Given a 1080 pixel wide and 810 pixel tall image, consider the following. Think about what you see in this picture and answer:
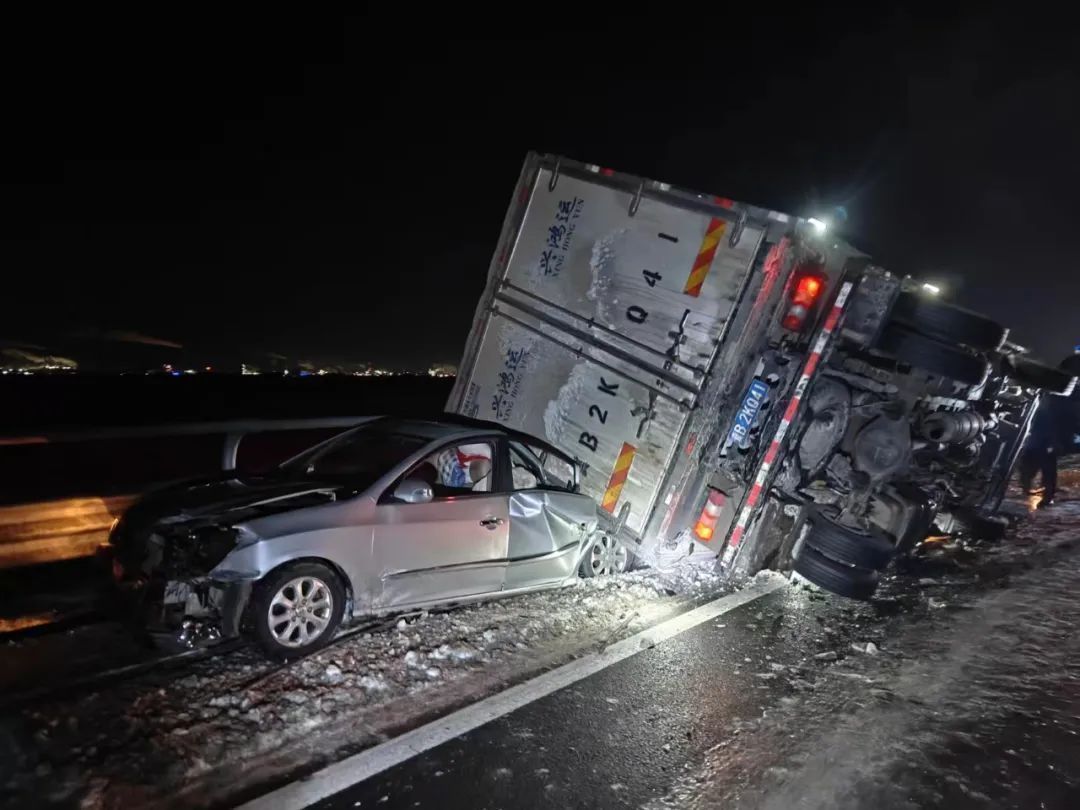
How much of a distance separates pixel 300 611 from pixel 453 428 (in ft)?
5.98

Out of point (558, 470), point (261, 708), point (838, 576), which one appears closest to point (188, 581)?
point (261, 708)

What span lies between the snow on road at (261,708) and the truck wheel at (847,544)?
193 cm

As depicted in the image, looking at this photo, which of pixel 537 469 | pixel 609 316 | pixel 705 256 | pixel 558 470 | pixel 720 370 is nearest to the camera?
pixel 720 370

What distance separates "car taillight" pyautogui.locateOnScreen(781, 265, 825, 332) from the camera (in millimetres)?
5770

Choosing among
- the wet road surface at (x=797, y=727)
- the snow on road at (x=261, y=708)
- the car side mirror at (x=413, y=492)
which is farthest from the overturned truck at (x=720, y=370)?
the car side mirror at (x=413, y=492)

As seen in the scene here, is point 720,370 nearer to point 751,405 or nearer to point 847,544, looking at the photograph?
point 751,405

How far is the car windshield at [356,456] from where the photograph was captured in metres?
5.34

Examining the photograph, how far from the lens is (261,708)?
3.92 metres

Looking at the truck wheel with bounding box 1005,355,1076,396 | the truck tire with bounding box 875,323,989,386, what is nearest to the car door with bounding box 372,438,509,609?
the truck tire with bounding box 875,323,989,386

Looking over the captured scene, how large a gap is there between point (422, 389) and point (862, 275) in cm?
1870

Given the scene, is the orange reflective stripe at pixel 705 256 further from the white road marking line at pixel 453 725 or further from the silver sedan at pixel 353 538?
the white road marking line at pixel 453 725

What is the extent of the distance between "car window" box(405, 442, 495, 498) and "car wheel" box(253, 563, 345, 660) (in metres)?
0.94

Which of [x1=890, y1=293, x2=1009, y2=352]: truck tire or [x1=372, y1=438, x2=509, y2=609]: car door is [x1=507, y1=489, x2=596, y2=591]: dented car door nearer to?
[x1=372, y1=438, x2=509, y2=609]: car door

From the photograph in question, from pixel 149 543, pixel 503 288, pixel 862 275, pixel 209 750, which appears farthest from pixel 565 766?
pixel 503 288
